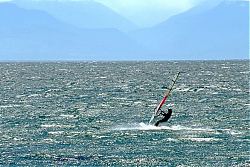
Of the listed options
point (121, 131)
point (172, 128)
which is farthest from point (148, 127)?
point (121, 131)

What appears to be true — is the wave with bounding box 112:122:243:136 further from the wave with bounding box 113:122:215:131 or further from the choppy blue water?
the choppy blue water

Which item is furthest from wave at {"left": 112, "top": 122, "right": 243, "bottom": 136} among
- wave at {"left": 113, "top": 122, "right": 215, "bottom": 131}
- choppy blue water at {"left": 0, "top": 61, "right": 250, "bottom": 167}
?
choppy blue water at {"left": 0, "top": 61, "right": 250, "bottom": 167}

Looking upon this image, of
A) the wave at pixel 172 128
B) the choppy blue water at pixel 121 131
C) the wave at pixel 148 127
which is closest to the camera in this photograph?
the choppy blue water at pixel 121 131

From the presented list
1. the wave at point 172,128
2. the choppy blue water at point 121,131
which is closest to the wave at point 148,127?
the wave at point 172,128

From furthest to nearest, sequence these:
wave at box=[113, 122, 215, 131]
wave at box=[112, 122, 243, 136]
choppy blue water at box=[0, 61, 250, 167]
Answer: wave at box=[113, 122, 215, 131]
wave at box=[112, 122, 243, 136]
choppy blue water at box=[0, 61, 250, 167]

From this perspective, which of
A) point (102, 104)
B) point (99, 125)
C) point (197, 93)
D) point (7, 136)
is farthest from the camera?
point (197, 93)

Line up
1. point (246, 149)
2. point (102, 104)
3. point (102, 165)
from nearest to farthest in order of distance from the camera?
point (102, 165)
point (246, 149)
point (102, 104)

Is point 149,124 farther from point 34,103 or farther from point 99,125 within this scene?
point 34,103

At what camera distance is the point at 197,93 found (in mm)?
154375

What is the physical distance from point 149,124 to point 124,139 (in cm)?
1388

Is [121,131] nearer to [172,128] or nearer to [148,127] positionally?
[148,127]

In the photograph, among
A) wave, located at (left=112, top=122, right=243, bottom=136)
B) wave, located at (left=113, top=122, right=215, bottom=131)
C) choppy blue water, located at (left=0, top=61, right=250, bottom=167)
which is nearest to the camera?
choppy blue water, located at (left=0, top=61, right=250, bottom=167)

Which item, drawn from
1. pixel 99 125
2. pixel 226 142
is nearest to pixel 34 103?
pixel 99 125

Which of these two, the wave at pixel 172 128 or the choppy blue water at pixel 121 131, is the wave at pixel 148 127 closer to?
the wave at pixel 172 128
